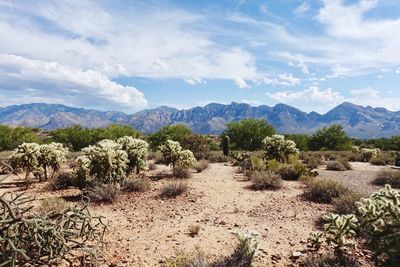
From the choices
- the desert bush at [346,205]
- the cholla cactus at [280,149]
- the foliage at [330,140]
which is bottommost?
the foliage at [330,140]

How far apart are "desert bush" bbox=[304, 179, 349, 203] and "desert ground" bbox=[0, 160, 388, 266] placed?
15.0 inches

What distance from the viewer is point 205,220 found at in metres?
8.81

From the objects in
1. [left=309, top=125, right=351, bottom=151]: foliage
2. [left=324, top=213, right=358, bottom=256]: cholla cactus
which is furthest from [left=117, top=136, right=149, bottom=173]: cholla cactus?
[left=309, top=125, right=351, bottom=151]: foliage

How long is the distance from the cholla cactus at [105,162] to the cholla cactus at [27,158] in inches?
106

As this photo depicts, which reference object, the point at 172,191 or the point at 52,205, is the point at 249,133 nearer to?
the point at 172,191

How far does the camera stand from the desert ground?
6730mm

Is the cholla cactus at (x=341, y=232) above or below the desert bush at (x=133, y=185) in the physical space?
above

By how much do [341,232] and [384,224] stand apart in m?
1.77

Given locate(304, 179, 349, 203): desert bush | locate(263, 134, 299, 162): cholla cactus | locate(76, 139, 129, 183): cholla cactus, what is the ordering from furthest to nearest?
1. locate(263, 134, 299, 162): cholla cactus
2. locate(76, 139, 129, 183): cholla cactus
3. locate(304, 179, 349, 203): desert bush

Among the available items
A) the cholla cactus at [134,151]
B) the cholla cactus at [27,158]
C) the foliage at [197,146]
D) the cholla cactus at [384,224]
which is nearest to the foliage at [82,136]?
the foliage at [197,146]

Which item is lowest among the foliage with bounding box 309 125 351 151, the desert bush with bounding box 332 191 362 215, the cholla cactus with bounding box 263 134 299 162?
the foliage with bounding box 309 125 351 151

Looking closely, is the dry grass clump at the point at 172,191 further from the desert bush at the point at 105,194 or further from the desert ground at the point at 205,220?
the desert bush at the point at 105,194

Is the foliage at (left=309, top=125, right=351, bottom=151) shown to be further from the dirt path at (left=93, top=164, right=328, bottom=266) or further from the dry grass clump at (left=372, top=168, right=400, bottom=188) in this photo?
the dirt path at (left=93, top=164, right=328, bottom=266)

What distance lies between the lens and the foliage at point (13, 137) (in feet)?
98.2
